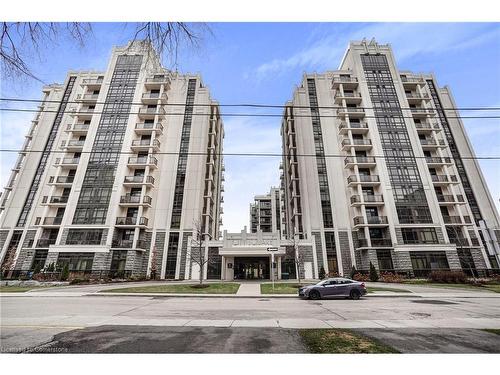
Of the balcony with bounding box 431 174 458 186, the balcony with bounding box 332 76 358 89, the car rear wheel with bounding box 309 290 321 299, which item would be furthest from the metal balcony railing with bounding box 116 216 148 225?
the balcony with bounding box 431 174 458 186

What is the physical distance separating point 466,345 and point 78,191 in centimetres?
4438

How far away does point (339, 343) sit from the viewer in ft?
19.3

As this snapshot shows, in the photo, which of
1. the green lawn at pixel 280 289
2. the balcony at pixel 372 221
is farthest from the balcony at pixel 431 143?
the green lawn at pixel 280 289

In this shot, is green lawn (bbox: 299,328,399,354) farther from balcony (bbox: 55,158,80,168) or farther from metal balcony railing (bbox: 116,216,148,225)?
balcony (bbox: 55,158,80,168)

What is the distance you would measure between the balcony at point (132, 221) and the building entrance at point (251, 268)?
14656mm

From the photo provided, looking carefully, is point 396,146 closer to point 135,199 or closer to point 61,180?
point 135,199

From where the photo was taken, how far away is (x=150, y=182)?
41156 millimetres

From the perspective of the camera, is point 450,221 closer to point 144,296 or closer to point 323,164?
point 323,164

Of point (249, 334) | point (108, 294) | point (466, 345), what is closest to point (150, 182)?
point (108, 294)

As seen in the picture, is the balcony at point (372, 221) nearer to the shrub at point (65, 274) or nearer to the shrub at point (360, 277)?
the shrub at point (360, 277)

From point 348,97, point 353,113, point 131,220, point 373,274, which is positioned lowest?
point 373,274

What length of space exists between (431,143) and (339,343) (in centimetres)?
4884

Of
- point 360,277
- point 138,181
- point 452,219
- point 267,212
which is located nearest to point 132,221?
point 138,181

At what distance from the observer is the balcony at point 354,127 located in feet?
143
